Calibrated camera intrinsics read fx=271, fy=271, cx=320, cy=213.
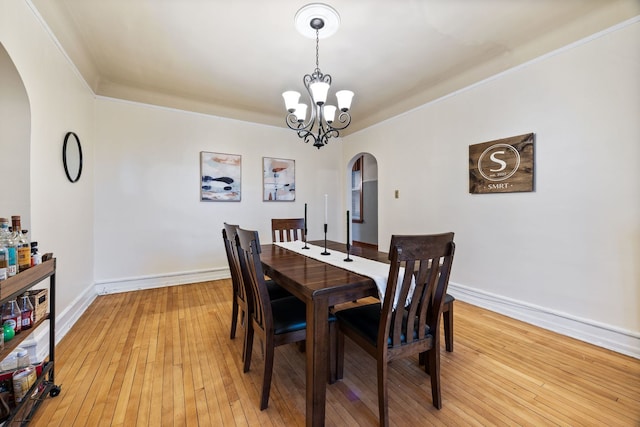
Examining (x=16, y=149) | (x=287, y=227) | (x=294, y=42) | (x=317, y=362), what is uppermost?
(x=294, y=42)

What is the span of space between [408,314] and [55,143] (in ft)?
10.0

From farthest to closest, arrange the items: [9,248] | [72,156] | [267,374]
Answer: [72,156] → [267,374] → [9,248]

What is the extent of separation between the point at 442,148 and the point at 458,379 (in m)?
2.54

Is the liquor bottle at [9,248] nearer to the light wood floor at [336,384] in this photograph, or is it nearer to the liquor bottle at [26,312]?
the liquor bottle at [26,312]

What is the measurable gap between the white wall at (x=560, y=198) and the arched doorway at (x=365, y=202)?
9.68 feet

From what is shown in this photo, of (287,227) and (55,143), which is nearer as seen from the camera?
(55,143)

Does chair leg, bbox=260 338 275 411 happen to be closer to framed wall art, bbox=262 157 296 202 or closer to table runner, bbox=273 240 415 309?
table runner, bbox=273 240 415 309

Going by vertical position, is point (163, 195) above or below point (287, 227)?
above

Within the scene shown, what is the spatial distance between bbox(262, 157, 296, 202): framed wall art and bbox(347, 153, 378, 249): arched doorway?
2.05 m

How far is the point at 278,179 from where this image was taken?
4.57 metres

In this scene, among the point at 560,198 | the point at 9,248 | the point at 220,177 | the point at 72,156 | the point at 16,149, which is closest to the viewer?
→ the point at 9,248

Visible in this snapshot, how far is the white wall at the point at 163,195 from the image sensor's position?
3.43 m

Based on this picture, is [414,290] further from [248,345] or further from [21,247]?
[21,247]

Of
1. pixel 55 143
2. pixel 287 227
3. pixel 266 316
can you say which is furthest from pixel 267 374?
pixel 55 143
